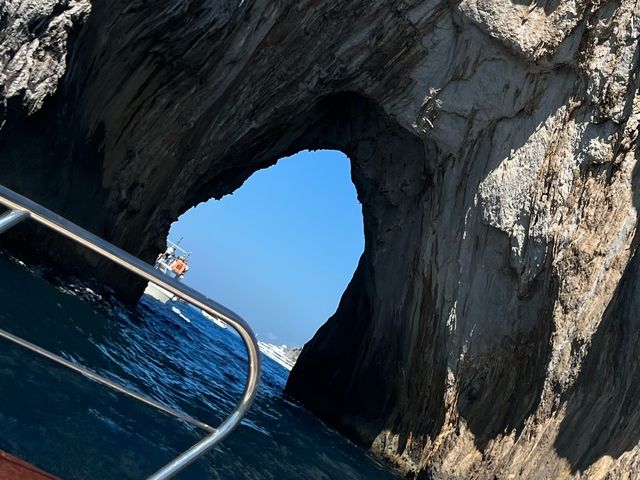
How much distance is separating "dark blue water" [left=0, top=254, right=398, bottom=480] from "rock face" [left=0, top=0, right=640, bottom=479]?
2.36 m

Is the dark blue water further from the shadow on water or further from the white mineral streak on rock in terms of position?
the shadow on water

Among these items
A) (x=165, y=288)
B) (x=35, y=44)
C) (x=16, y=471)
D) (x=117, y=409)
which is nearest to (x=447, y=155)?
(x=35, y=44)

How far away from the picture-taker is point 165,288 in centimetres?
242

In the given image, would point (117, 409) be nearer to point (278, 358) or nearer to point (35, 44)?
point (35, 44)

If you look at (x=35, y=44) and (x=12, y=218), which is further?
(x=35, y=44)

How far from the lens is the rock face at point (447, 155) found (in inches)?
547

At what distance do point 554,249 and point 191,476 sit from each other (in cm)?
955

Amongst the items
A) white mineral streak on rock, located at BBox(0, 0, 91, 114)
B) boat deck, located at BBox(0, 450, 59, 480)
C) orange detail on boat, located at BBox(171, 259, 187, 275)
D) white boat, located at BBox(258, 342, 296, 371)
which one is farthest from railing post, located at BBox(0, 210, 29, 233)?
orange detail on boat, located at BBox(171, 259, 187, 275)

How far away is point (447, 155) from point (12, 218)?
49.6 ft

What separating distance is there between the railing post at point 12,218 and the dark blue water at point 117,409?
4133 millimetres

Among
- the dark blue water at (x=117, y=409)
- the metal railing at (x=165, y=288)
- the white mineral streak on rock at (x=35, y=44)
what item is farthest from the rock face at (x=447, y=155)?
the metal railing at (x=165, y=288)

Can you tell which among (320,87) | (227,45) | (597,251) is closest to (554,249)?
(597,251)

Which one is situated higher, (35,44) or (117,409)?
(35,44)

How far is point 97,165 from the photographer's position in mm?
15703
